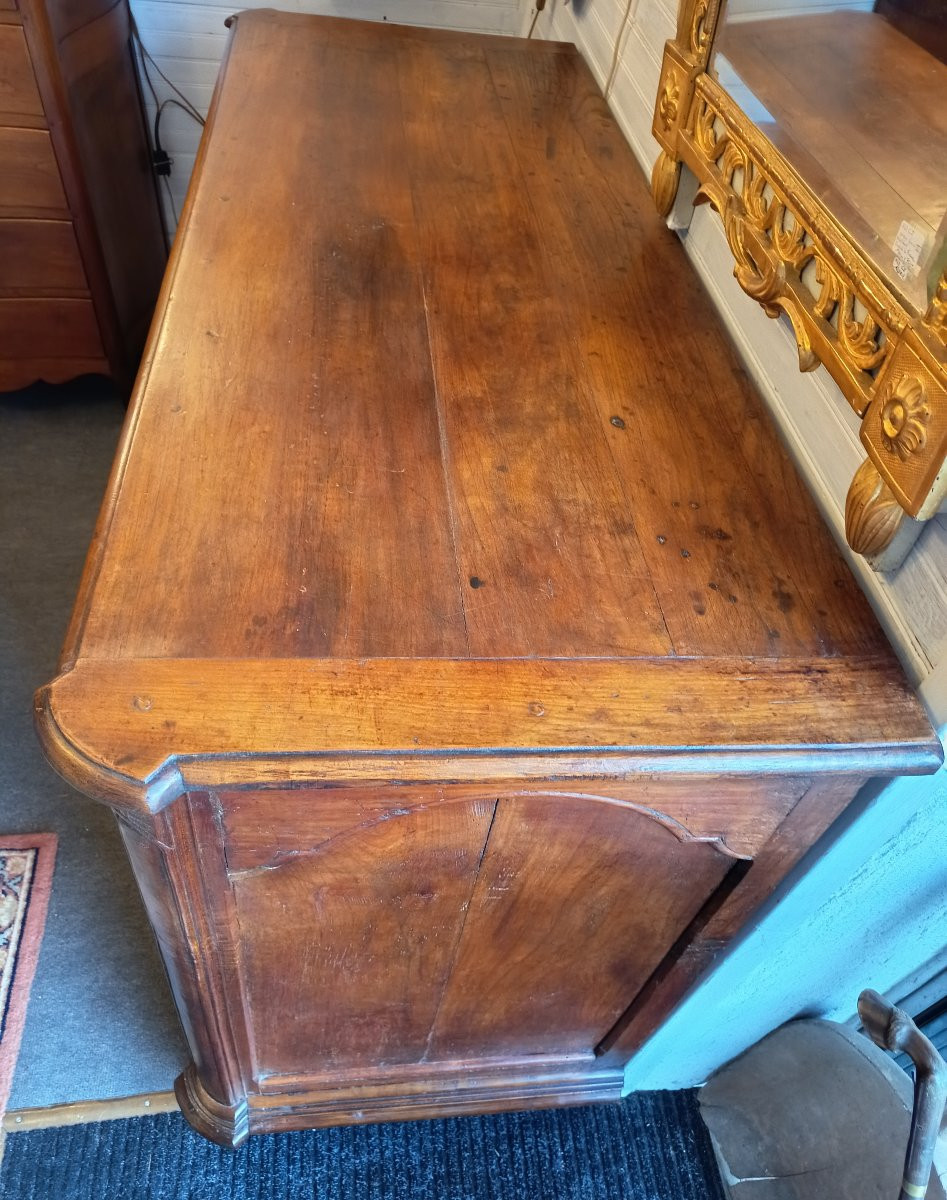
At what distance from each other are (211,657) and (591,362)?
479 millimetres

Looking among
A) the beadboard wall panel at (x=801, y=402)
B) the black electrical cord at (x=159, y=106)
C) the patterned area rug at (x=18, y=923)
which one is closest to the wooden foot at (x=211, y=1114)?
the patterned area rug at (x=18, y=923)

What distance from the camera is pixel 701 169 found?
2.92 feet

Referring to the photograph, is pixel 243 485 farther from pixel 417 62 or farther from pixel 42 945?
pixel 417 62

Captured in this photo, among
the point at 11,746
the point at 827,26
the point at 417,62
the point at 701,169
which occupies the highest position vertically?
the point at 827,26

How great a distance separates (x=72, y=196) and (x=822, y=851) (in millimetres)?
1686

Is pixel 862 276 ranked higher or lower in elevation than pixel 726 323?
higher

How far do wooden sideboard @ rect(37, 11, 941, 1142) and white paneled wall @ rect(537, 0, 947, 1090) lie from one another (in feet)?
0.08

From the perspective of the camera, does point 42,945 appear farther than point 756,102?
Yes

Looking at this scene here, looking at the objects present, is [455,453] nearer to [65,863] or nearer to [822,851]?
[822,851]

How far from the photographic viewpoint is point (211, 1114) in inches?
40.8

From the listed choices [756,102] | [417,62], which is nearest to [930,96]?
[756,102]

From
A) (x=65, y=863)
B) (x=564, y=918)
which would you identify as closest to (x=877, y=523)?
(x=564, y=918)

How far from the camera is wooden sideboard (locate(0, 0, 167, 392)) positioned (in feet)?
4.88

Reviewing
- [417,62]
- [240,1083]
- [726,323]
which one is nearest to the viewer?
[726,323]
